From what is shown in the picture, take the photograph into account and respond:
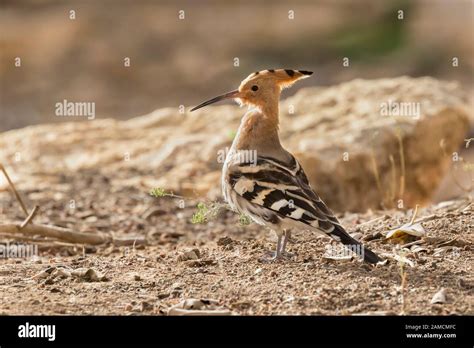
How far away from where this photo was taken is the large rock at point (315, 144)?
7613 millimetres

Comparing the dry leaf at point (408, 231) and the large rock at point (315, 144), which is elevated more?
the large rock at point (315, 144)

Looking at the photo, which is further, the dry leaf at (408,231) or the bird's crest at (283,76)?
the bird's crest at (283,76)

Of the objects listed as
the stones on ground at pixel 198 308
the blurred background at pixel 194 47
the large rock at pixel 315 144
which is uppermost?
the blurred background at pixel 194 47

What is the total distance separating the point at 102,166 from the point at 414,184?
289 cm

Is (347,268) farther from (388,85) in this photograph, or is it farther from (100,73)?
(100,73)

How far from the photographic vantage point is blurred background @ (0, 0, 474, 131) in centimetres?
1347
